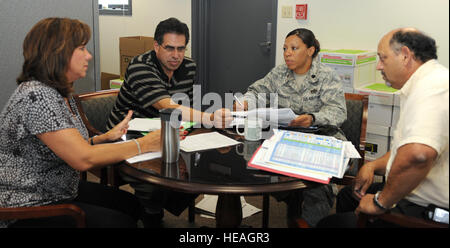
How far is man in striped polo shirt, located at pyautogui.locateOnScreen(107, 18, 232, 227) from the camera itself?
2.21 meters

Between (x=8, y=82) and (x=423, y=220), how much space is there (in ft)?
8.48

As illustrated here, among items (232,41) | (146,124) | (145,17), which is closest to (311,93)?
(146,124)

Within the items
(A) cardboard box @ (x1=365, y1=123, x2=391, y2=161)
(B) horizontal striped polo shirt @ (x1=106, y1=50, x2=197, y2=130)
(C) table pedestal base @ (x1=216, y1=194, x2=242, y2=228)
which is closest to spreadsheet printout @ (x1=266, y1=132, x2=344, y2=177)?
(C) table pedestal base @ (x1=216, y1=194, x2=242, y2=228)

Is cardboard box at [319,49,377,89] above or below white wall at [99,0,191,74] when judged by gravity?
below

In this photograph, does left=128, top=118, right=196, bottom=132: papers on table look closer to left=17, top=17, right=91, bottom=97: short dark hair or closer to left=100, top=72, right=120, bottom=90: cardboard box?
left=17, top=17, right=91, bottom=97: short dark hair

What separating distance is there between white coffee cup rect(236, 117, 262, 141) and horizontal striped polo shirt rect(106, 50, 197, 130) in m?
0.52

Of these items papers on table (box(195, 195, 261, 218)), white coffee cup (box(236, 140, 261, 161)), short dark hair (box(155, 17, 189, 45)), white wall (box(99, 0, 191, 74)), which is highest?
white wall (box(99, 0, 191, 74))

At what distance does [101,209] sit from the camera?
5.39 ft

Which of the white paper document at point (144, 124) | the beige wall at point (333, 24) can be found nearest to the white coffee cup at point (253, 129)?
the white paper document at point (144, 124)

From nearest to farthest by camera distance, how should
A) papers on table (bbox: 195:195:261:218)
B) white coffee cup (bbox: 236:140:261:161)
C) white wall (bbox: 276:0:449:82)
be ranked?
1. white coffee cup (bbox: 236:140:261:161)
2. papers on table (bbox: 195:195:261:218)
3. white wall (bbox: 276:0:449:82)

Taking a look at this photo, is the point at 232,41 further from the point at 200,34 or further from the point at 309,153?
the point at 309,153

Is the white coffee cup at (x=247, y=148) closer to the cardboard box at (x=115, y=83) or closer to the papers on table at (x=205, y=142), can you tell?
the papers on table at (x=205, y=142)

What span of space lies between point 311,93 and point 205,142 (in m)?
0.80
